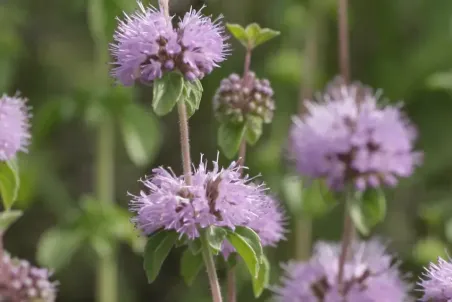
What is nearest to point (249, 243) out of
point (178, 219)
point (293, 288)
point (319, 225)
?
point (178, 219)

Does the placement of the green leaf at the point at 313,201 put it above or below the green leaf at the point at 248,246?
above

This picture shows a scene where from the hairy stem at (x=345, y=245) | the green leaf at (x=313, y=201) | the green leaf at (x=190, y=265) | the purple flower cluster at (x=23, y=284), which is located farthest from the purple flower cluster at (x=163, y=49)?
the green leaf at (x=313, y=201)

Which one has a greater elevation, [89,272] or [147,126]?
[147,126]

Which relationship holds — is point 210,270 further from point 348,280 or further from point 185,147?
point 348,280

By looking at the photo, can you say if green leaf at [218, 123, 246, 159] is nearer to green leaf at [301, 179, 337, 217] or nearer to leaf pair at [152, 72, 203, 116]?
leaf pair at [152, 72, 203, 116]

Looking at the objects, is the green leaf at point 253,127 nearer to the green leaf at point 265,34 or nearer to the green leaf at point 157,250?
the green leaf at point 265,34

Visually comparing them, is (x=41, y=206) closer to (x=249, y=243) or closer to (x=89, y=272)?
(x=89, y=272)

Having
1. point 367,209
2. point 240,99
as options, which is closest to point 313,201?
point 367,209
